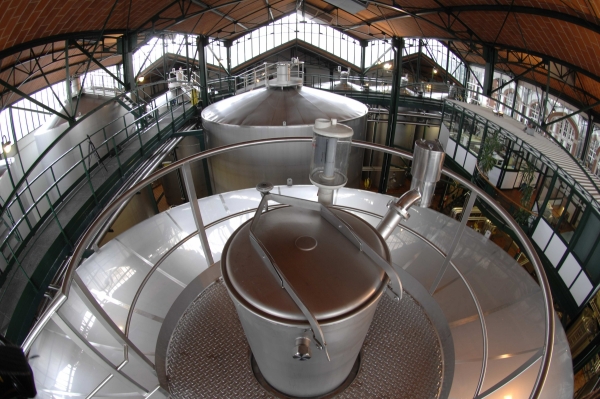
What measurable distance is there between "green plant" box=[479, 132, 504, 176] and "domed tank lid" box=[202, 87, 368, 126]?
15.0 feet

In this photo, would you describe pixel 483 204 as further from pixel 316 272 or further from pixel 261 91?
pixel 316 272

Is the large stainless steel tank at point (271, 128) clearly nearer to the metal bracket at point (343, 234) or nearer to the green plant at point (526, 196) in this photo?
the green plant at point (526, 196)

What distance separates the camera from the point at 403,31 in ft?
69.7

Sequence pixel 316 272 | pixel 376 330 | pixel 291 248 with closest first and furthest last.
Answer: pixel 316 272 → pixel 291 248 → pixel 376 330

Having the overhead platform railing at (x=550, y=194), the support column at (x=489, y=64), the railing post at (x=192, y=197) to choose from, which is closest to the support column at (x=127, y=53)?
the railing post at (x=192, y=197)

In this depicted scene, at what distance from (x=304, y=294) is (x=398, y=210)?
4.28 ft

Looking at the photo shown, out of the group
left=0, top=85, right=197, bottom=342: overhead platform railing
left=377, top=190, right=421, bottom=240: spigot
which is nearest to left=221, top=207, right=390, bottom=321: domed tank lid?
left=377, top=190, right=421, bottom=240: spigot

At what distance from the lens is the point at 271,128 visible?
9.34m

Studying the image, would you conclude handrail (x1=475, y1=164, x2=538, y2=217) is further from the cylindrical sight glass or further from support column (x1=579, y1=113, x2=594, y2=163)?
the cylindrical sight glass

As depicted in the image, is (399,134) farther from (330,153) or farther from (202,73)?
(330,153)

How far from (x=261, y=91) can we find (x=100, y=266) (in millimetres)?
7969

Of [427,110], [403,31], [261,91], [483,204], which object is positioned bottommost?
[483,204]

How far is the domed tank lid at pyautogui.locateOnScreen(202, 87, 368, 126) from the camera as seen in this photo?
966 centimetres

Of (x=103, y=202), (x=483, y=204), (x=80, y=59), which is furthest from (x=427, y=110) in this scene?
(x=80, y=59)
